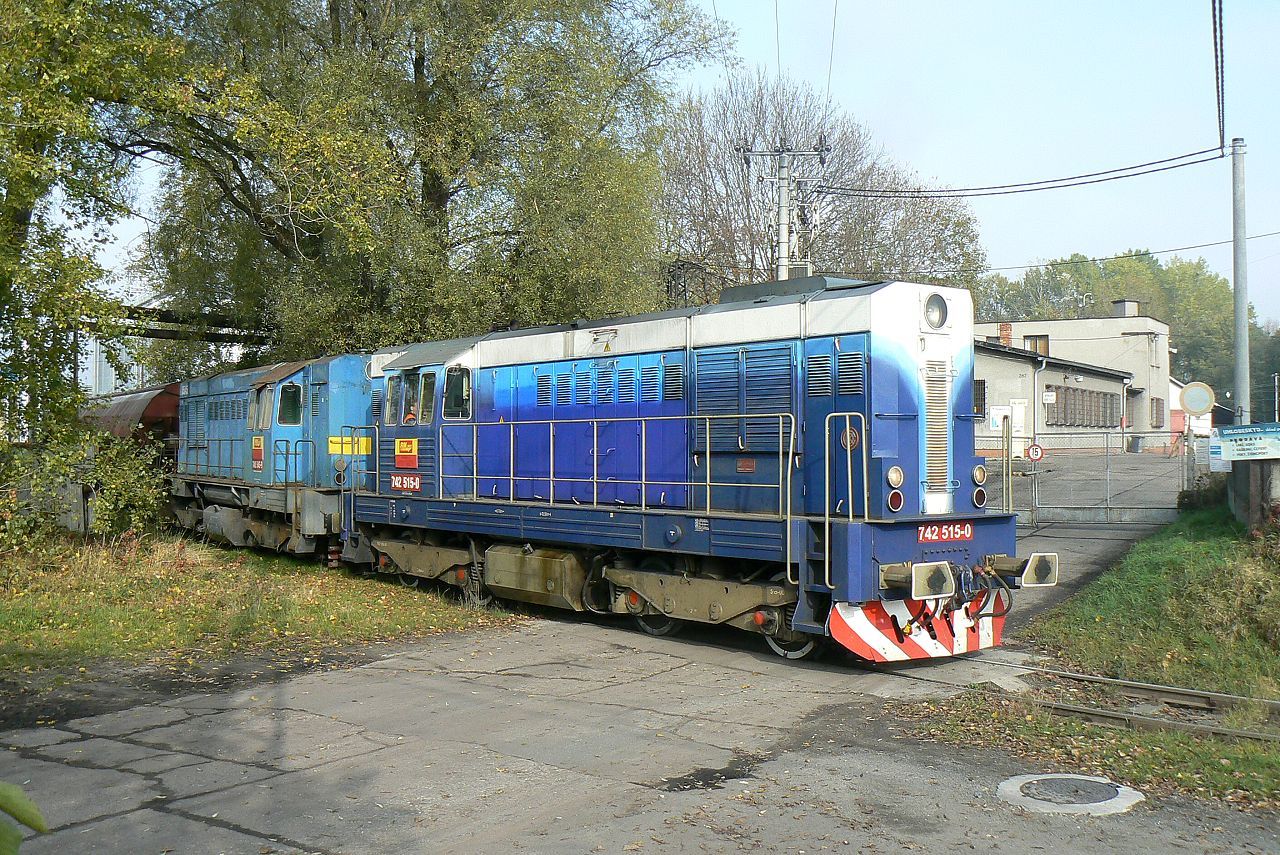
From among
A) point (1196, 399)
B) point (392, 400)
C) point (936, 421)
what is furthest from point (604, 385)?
point (1196, 399)

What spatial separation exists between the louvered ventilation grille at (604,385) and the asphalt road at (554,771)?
3.33 metres

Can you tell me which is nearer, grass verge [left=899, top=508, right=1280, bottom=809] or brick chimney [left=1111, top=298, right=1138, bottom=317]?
grass verge [left=899, top=508, right=1280, bottom=809]

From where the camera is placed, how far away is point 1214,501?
53.6 feet

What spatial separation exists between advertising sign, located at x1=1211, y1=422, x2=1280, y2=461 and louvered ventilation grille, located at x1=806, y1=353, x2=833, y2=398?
5837mm

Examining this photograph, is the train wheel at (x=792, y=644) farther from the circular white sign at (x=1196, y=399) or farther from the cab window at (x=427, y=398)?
the circular white sign at (x=1196, y=399)

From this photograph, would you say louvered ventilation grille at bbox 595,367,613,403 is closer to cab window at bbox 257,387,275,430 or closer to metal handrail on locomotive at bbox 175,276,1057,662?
metal handrail on locomotive at bbox 175,276,1057,662

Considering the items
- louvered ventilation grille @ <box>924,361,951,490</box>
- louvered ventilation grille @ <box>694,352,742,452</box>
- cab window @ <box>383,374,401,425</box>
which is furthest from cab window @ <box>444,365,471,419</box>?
louvered ventilation grille @ <box>924,361,951,490</box>

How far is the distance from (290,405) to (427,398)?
4.66 m

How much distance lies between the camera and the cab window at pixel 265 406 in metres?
17.7

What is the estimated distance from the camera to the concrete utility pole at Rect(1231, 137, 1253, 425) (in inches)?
605

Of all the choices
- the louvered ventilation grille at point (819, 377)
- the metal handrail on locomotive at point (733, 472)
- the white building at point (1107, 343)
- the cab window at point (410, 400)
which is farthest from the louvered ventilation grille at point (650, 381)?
the white building at point (1107, 343)

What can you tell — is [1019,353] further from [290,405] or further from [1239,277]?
[290,405]

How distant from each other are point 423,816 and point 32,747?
3.42m

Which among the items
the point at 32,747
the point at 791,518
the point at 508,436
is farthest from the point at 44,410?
the point at 791,518
